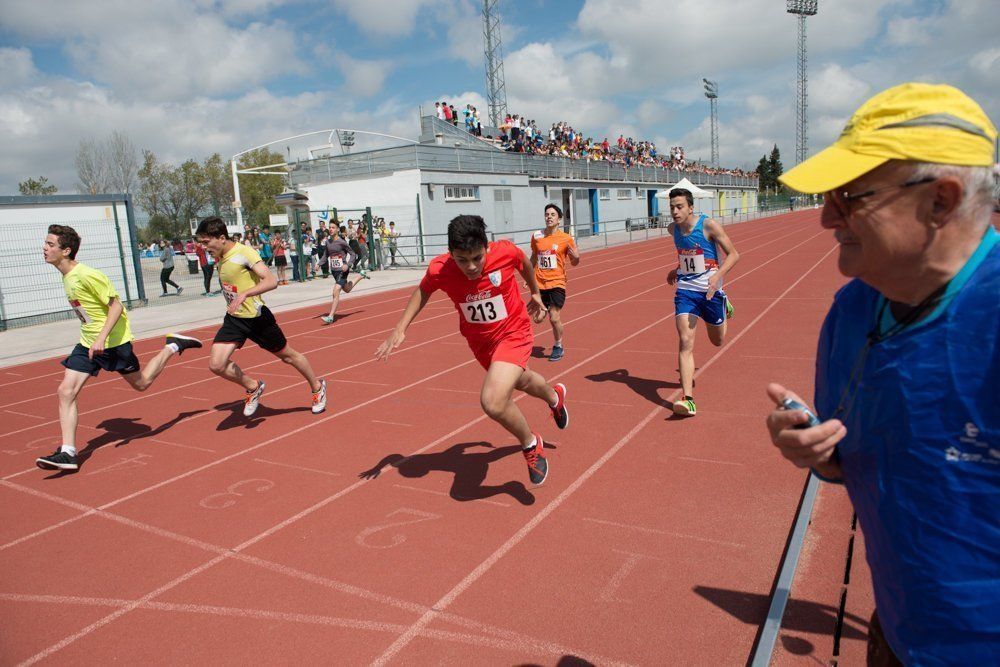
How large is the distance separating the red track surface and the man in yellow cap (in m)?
1.80

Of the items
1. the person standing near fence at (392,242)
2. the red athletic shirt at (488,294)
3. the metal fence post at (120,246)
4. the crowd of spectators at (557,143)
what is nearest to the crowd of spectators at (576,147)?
the crowd of spectators at (557,143)

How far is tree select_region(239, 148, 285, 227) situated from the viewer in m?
67.8

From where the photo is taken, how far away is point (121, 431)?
6.73 metres

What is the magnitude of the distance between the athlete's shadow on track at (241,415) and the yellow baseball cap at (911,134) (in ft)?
20.7

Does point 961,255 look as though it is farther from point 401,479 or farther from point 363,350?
point 363,350

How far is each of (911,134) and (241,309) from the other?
6331mm

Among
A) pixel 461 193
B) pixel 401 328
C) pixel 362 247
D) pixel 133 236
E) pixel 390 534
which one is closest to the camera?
pixel 390 534

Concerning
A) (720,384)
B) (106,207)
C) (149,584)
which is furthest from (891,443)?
(106,207)

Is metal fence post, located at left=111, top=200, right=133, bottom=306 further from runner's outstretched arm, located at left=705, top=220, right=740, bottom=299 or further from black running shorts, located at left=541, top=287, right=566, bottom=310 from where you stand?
runner's outstretched arm, located at left=705, top=220, right=740, bottom=299

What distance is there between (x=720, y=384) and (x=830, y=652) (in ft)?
14.2

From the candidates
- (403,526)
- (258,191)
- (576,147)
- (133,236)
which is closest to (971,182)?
(403,526)

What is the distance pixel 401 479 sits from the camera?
193 inches

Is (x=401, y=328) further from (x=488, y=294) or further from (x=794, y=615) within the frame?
(x=794, y=615)

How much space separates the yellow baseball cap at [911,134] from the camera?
112cm
